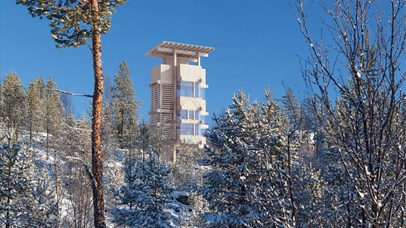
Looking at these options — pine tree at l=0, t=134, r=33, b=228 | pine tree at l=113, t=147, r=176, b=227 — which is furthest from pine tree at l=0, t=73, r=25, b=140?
pine tree at l=113, t=147, r=176, b=227

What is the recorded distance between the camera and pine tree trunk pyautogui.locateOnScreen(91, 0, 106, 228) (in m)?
10.3

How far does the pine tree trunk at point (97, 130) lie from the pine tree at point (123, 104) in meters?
44.8

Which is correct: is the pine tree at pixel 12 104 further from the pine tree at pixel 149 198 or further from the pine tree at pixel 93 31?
the pine tree at pixel 93 31

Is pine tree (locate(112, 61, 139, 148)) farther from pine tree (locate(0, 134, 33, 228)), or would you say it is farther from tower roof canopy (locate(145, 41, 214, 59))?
pine tree (locate(0, 134, 33, 228))

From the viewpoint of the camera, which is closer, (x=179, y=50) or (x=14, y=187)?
(x=14, y=187)

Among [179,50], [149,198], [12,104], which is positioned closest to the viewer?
[149,198]

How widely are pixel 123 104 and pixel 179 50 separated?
1382 cm

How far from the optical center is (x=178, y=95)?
49219mm

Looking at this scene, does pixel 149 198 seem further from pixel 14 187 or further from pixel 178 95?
pixel 178 95

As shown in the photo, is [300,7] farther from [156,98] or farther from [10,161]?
[156,98]

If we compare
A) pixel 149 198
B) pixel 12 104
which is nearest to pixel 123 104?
pixel 12 104

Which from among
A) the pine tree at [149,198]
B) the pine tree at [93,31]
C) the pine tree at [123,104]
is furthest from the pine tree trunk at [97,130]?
the pine tree at [123,104]

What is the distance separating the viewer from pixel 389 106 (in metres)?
3.34

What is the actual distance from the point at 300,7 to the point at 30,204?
18.8 metres
